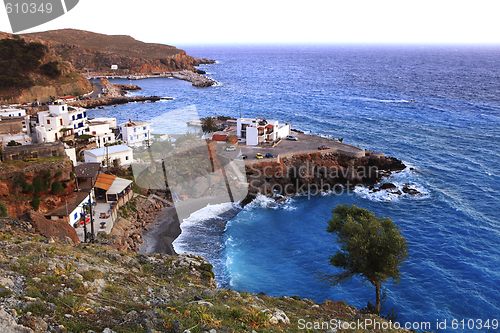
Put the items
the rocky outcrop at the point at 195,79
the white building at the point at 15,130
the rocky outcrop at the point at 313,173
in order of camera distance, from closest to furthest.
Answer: the white building at the point at 15,130 → the rocky outcrop at the point at 313,173 → the rocky outcrop at the point at 195,79

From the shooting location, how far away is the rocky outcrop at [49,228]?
765 inches

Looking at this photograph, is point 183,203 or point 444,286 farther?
point 183,203

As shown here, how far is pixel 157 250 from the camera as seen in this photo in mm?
27312

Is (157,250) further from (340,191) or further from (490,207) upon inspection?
(490,207)

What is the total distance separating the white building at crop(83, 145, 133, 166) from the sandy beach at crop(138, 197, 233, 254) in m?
8.53

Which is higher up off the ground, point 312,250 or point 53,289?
point 53,289

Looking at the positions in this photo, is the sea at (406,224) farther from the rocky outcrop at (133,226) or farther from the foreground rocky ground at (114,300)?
the foreground rocky ground at (114,300)

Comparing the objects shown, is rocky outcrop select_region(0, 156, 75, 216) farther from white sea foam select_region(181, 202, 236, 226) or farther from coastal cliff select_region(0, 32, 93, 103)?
coastal cliff select_region(0, 32, 93, 103)

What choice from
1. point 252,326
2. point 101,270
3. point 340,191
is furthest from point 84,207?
point 340,191

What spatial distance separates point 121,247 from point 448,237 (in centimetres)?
2750

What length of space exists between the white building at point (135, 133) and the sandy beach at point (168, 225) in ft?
49.2

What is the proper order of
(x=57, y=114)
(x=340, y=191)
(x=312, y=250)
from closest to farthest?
(x=312, y=250) → (x=340, y=191) → (x=57, y=114)

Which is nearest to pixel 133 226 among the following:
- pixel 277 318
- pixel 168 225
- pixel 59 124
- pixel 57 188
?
pixel 168 225

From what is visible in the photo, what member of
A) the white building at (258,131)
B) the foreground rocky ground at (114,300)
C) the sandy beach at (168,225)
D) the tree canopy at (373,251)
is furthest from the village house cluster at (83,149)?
the tree canopy at (373,251)
